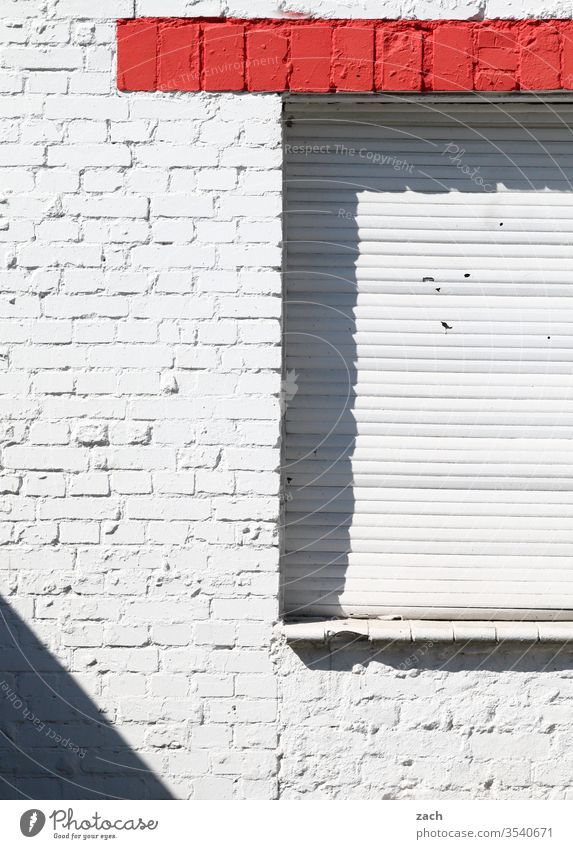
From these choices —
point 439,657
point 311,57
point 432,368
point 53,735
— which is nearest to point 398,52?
point 311,57

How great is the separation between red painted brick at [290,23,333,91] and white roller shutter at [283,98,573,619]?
209mm

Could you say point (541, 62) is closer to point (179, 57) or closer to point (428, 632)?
point (179, 57)

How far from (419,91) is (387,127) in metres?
0.20

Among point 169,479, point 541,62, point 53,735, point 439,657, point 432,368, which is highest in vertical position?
point 541,62

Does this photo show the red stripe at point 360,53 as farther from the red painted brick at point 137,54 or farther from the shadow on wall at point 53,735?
the shadow on wall at point 53,735

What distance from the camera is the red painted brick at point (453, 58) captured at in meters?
3.61

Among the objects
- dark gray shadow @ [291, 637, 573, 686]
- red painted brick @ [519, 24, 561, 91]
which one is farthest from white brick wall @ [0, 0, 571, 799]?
red painted brick @ [519, 24, 561, 91]

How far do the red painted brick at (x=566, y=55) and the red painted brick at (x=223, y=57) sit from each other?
Result: 1.19 m

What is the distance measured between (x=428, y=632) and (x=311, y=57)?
2196 mm

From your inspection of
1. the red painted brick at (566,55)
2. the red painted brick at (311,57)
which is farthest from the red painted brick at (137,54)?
the red painted brick at (566,55)

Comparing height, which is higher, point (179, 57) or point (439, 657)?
point (179, 57)

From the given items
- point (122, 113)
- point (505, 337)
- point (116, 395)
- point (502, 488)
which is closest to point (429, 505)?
point (502, 488)

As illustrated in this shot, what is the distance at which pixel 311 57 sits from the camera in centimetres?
361

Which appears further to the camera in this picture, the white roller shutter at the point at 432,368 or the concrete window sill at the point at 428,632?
the white roller shutter at the point at 432,368
